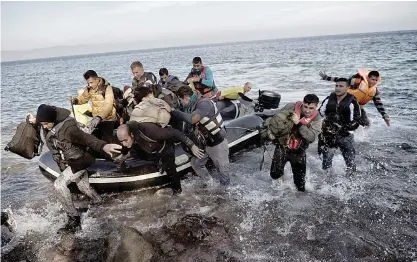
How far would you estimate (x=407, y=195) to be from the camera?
575 centimetres

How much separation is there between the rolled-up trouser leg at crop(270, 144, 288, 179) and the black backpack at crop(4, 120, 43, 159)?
401 centimetres

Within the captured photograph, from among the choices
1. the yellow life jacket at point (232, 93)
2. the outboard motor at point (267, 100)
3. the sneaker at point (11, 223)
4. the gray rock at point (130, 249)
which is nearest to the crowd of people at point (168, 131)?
the sneaker at point (11, 223)

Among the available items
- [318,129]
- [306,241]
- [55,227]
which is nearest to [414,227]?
[306,241]

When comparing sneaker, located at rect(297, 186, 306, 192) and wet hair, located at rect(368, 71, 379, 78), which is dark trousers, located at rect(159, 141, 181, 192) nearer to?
sneaker, located at rect(297, 186, 306, 192)

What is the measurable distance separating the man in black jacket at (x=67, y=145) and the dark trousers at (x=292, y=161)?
268cm

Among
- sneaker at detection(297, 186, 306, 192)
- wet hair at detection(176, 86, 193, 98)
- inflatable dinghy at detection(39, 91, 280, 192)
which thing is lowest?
sneaker at detection(297, 186, 306, 192)

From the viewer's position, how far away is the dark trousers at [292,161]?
16.9 feet

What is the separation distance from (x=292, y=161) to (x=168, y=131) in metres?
2.15

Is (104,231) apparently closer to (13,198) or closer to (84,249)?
(84,249)

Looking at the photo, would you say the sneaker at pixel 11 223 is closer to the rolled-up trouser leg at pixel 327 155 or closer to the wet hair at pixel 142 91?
the wet hair at pixel 142 91

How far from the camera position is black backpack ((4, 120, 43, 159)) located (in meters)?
4.92

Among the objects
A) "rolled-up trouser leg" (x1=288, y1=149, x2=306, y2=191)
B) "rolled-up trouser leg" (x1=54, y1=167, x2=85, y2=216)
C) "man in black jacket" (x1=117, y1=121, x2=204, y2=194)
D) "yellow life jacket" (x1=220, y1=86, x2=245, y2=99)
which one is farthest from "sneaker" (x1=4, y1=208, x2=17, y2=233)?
"yellow life jacket" (x1=220, y1=86, x2=245, y2=99)

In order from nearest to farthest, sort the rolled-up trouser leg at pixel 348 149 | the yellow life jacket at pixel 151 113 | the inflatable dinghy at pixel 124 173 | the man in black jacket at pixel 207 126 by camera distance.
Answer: the yellow life jacket at pixel 151 113 < the man in black jacket at pixel 207 126 < the rolled-up trouser leg at pixel 348 149 < the inflatable dinghy at pixel 124 173

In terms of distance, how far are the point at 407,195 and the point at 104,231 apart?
5.52 metres
